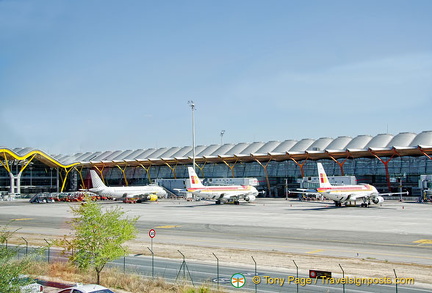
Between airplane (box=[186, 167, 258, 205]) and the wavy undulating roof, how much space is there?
31203 millimetres

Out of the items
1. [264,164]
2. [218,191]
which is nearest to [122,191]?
[218,191]

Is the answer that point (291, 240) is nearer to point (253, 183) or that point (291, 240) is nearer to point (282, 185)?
point (253, 183)

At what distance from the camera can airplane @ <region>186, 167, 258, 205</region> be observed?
286 feet

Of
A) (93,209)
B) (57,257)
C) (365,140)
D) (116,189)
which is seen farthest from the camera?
(365,140)

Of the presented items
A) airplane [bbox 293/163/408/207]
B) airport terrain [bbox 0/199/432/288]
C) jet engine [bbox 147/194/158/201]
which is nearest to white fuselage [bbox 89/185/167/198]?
jet engine [bbox 147/194/158/201]

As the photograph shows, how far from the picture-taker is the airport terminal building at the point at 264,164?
368 ft

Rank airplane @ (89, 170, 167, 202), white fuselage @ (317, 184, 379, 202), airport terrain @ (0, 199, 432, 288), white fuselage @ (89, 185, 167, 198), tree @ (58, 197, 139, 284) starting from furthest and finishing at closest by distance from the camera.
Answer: airplane @ (89, 170, 167, 202), white fuselage @ (89, 185, 167, 198), white fuselage @ (317, 184, 379, 202), airport terrain @ (0, 199, 432, 288), tree @ (58, 197, 139, 284)

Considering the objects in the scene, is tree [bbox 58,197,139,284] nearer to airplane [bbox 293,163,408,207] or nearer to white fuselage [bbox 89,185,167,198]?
airplane [bbox 293,163,408,207]

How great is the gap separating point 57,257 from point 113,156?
494ft

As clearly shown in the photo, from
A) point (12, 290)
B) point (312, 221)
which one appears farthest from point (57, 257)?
point (312, 221)

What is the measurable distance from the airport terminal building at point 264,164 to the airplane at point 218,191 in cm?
1980

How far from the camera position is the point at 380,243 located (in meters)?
35.3

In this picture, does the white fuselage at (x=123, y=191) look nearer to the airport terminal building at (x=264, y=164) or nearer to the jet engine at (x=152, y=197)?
the jet engine at (x=152, y=197)

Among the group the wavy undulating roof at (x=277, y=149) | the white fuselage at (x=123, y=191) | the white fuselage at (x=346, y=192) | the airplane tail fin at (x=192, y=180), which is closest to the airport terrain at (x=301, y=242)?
the white fuselage at (x=346, y=192)
